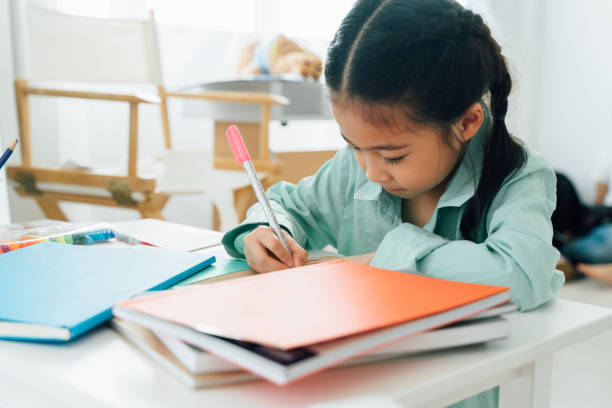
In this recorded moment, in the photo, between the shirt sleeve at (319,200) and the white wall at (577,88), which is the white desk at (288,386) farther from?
the white wall at (577,88)

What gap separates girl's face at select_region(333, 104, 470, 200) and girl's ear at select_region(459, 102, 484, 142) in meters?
0.01

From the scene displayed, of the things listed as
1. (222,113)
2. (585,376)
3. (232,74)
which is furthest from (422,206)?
(232,74)

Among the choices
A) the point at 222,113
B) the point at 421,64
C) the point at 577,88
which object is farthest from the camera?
the point at 577,88

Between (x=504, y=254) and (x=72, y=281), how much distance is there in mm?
372

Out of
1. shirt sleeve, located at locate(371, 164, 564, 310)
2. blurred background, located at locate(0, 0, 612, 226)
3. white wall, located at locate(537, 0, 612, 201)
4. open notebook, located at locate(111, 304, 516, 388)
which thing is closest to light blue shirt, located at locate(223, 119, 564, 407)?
shirt sleeve, located at locate(371, 164, 564, 310)

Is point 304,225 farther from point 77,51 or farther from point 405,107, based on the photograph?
point 77,51

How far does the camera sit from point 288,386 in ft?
1.06

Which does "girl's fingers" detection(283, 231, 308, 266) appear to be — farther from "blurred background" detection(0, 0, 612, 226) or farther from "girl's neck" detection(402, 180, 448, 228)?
"blurred background" detection(0, 0, 612, 226)

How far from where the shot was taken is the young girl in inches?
20.8

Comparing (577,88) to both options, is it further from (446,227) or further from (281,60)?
(446,227)

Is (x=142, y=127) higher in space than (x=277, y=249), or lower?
lower

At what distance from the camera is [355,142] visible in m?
0.63

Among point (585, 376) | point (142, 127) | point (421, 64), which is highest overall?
point (421, 64)

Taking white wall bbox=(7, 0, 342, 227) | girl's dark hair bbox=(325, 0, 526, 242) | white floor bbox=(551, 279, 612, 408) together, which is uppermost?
girl's dark hair bbox=(325, 0, 526, 242)
